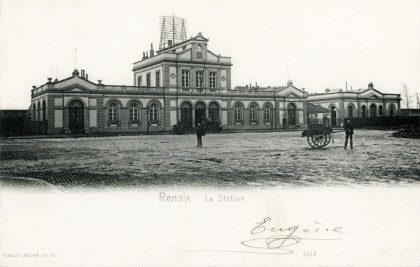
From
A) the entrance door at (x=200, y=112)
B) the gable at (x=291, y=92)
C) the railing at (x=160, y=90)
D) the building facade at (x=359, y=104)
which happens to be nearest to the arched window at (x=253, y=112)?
the railing at (x=160, y=90)

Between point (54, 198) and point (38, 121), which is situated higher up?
point (38, 121)

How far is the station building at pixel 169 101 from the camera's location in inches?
1113

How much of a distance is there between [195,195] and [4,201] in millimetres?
2902

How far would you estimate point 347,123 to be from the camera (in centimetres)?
1397

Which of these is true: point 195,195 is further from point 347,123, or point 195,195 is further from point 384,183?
point 347,123

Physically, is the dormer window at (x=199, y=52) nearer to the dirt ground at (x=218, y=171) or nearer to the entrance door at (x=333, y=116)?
the entrance door at (x=333, y=116)

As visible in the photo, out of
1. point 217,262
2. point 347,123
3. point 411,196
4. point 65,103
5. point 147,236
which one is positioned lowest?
point 217,262

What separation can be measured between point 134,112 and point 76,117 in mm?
4962

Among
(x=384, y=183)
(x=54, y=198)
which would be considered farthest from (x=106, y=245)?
(x=384, y=183)

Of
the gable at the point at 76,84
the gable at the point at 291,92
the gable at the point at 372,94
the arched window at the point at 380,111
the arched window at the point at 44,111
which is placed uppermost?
the gable at the point at 372,94

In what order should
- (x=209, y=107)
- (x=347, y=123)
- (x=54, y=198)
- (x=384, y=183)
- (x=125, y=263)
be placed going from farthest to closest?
(x=209, y=107)
(x=347, y=123)
(x=384, y=183)
(x=54, y=198)
(x=125, y=263)

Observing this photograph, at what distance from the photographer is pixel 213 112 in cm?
3572

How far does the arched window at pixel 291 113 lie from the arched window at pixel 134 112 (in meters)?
16.5

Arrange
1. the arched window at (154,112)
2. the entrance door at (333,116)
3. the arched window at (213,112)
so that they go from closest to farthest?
the arched window at (154,112)
the arched window at (213,112)
the entrance door at (333,116)
